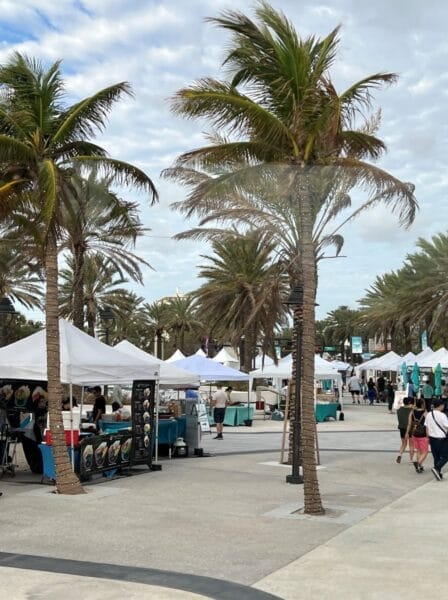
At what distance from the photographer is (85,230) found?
90.0 feet

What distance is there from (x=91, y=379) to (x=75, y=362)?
1.42ft

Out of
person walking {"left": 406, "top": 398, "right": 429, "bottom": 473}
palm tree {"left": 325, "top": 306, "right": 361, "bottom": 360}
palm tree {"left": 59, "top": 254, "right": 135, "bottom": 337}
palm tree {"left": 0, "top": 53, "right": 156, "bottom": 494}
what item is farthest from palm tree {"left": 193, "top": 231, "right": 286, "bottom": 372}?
palm tree {"left": 325, "top": 306, "right": 361, "bottom": 360}

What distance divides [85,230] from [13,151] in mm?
15386

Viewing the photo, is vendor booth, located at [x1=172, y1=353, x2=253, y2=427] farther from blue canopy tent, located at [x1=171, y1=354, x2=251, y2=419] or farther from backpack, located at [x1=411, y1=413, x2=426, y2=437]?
backpack, located at [x1=411, y1=413, x2=426, y2=437]

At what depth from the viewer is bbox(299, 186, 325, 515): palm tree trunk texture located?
11.0 meters

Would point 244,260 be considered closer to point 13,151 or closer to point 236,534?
point 13,151

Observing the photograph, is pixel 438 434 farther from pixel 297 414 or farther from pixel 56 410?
pixel 56 410

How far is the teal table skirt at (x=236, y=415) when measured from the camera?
29.5 meters

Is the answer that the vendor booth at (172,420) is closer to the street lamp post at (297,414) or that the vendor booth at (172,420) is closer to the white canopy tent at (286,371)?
the street lamp post at (297,414)

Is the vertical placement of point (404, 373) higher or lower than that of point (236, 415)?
higher

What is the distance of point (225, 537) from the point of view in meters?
9.32

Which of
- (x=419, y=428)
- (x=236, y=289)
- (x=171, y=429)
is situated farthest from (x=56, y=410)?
(x=236, y=289)

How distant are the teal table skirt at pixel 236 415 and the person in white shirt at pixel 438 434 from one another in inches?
608

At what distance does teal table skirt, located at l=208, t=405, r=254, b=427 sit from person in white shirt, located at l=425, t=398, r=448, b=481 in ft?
50.7
